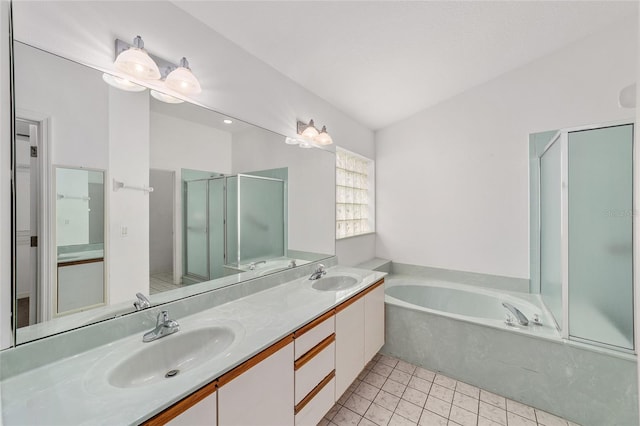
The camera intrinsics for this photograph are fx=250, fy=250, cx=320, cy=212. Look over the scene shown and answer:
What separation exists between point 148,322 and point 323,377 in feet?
3.13

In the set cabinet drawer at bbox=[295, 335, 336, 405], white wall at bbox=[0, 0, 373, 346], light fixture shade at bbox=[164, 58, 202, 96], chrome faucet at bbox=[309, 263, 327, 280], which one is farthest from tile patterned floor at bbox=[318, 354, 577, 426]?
light fixture shade at bbox=[164, 58, 202, 96]

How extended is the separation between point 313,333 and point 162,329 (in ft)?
2.31

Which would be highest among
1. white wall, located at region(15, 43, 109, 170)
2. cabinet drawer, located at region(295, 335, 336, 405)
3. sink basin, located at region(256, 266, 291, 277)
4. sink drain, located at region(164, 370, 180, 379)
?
white wall, located at region(15, 43, 109, 170)

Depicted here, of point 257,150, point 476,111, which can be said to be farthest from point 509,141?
point 257,150

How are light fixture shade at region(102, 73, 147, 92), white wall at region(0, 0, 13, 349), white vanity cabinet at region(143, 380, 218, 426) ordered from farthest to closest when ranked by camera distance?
light fixture shade at region(102, 73, 147, 92) → white vanity cabinet at region(143, 380, 218, 426) → white wall at region(0, 0, 13, 349)

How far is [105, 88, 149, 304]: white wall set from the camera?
3.58ft

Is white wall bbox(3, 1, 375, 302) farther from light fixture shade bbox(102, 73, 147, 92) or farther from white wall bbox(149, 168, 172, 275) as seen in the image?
white wall bbox(149, 168, 172, 275)

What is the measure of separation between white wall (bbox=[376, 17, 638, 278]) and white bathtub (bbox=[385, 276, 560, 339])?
26 centimetres

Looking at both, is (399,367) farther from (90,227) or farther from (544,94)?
(544,94)

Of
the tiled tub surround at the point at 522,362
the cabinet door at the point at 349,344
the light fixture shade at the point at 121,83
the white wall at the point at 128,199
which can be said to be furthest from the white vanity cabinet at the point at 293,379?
the light fixture shade at the point at 121,83

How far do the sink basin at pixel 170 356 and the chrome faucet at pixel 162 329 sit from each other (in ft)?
0.06

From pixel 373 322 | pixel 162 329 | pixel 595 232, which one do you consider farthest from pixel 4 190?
pixel 595 232

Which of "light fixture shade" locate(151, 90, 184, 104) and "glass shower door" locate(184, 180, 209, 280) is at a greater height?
"light fixture shade" locate(151, 90, 184, 104)

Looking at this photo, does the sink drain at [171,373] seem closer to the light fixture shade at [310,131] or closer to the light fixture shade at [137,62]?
the light fixture shade at [137,62]
